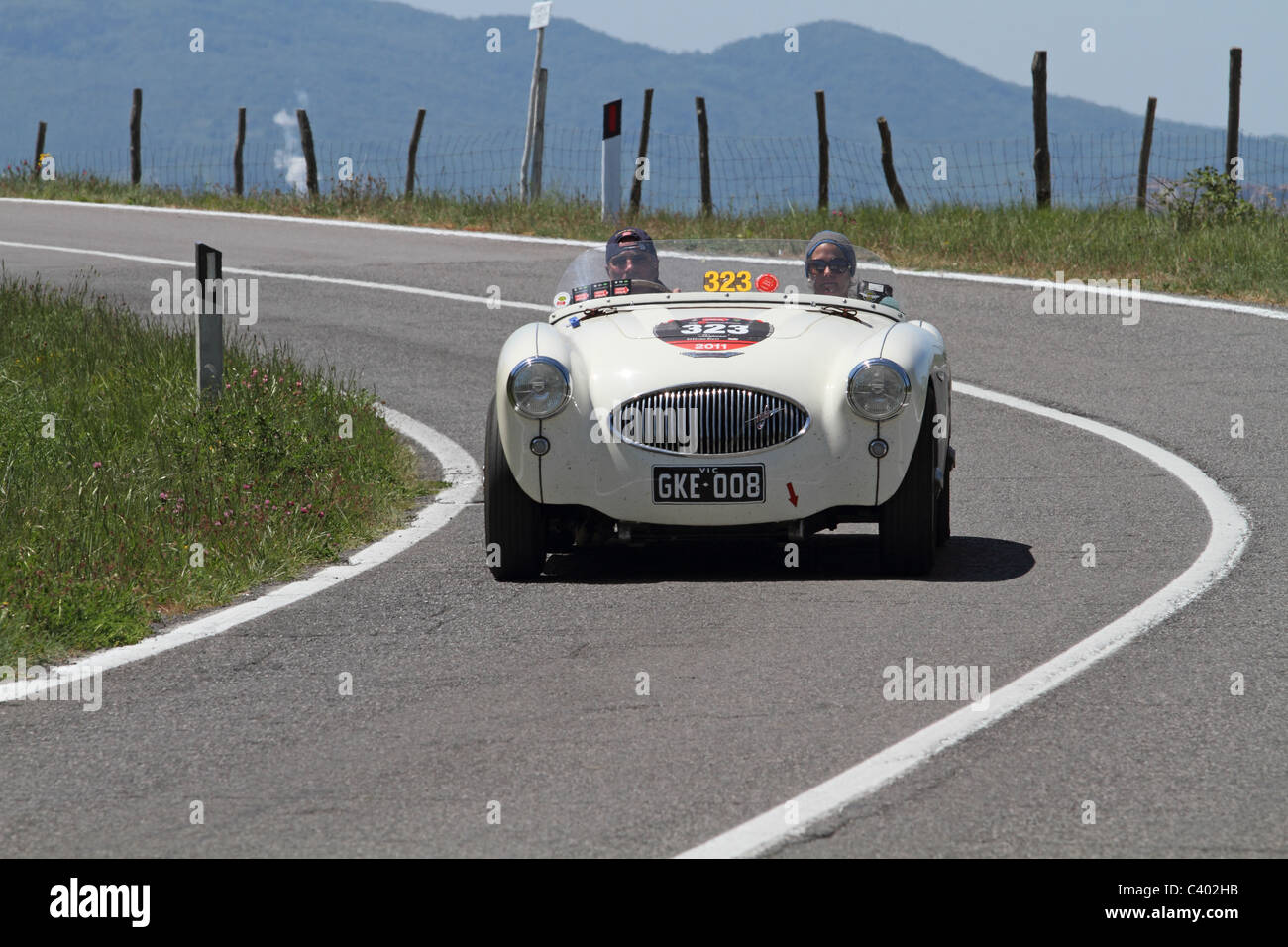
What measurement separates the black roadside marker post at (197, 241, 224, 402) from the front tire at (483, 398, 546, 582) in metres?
2.81

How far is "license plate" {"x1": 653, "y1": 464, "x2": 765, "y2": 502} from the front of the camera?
6.66 meters

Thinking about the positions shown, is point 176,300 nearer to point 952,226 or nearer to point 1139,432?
point 952,226

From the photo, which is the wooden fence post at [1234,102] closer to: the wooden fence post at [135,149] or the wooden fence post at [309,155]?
the wooden fence post at [309,155]

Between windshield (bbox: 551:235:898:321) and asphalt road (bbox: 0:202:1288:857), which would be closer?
asphalt road (bbox: 0:202:1288:857)

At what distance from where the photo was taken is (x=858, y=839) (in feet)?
12.8

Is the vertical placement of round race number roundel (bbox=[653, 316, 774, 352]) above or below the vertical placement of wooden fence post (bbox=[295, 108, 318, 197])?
below

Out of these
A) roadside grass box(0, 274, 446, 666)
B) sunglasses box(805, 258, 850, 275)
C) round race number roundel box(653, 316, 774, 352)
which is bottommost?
roadside grass box(0, 274, 446, 666)

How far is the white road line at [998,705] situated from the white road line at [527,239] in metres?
2.21

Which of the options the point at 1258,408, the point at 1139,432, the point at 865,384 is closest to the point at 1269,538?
the point at 865,384

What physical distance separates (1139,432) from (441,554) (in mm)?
4784

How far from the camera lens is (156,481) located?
827 centimetres

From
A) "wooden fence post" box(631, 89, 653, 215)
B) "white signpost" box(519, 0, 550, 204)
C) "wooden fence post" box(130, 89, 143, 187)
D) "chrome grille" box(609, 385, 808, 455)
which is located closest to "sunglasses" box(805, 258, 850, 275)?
"chrome grille" box(609, 385, 808, 455)

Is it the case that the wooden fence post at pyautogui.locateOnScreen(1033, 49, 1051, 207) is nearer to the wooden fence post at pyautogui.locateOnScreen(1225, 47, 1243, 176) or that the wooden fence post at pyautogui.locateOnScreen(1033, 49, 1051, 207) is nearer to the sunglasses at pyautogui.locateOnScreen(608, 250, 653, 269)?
the wooden fence post at pyautogui.locateOnScreen(1225, 47, 1243, 176)

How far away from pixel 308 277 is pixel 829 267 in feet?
35.3
